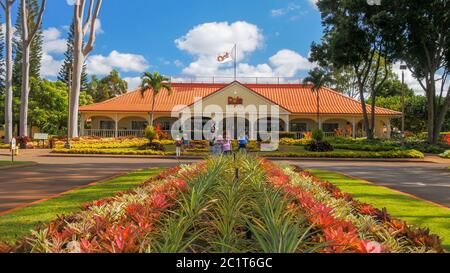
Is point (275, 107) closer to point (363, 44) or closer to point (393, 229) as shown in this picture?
point (363, 44)

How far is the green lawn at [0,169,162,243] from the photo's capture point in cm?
585

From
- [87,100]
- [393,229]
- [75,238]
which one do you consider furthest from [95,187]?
[87,100]

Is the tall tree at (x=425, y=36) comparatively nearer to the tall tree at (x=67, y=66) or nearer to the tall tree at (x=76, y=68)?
the tall tree at (x=76, y=68)

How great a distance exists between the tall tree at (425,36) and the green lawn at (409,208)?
2169 cm

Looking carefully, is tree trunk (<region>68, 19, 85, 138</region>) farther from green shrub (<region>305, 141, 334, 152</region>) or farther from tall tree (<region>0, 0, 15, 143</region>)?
green shrub (<region>305, 141, 334, 152</region>)

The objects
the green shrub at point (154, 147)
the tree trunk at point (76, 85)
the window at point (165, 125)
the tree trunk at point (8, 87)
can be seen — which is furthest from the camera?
the window at point (165, 125)

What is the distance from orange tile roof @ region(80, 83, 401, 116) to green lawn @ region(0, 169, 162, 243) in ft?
101

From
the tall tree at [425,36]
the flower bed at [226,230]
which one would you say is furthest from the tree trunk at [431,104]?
the flower bed at [226,230]

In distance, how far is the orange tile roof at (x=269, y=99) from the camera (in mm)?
42125

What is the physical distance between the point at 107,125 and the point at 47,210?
3822 cm

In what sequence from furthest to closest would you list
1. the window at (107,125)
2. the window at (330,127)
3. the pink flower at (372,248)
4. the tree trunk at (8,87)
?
1. the window at (330,127)
2. the window at (107,125)
3. the tree trunk at (8,87)
4. the pink flower at (372,248)

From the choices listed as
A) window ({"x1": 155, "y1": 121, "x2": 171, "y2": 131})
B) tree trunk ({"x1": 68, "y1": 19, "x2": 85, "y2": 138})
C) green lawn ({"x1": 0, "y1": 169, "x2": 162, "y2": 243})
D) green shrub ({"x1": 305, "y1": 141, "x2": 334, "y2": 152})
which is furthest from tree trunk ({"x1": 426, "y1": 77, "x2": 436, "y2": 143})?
tree trunk ({"x1": 68, "y1": 19, "x2": 85, "y2": 138})

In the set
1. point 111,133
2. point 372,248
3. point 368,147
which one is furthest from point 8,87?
point 372,248
